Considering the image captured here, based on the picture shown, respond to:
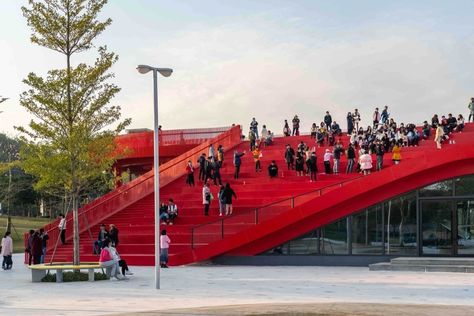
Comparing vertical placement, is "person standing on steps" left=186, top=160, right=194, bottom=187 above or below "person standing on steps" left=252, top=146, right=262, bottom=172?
below

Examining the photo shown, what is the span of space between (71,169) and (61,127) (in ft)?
4.74

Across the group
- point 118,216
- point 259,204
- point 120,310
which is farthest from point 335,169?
point 120,310

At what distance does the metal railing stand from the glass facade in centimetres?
138

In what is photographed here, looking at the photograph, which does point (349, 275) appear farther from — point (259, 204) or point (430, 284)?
point (259, 204)

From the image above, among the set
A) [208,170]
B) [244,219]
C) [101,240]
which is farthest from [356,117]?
[101,240]

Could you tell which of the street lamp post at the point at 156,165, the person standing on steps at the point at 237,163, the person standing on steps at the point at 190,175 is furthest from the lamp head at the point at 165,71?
the person standing on steps at the point at 190,175

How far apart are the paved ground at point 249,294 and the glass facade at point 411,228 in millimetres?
3221

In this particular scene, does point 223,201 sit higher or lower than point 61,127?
lower

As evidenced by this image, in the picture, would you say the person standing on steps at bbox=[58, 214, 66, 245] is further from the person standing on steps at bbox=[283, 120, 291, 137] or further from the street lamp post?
the person standing on steps at bbox=[283, 120, 291, 137]

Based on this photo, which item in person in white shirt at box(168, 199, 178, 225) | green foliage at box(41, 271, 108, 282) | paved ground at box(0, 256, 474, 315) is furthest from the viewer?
person in white shirt at box(168, 199, 178, 225)

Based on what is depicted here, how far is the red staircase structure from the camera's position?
2745 centimetres

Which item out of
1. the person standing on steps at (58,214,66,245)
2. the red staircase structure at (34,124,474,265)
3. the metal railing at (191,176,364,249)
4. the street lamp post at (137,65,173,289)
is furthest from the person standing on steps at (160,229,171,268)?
the street lamp post at (137,65,173,289)

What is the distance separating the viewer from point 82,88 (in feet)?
77.9

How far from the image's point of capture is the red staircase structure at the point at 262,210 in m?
27.5
